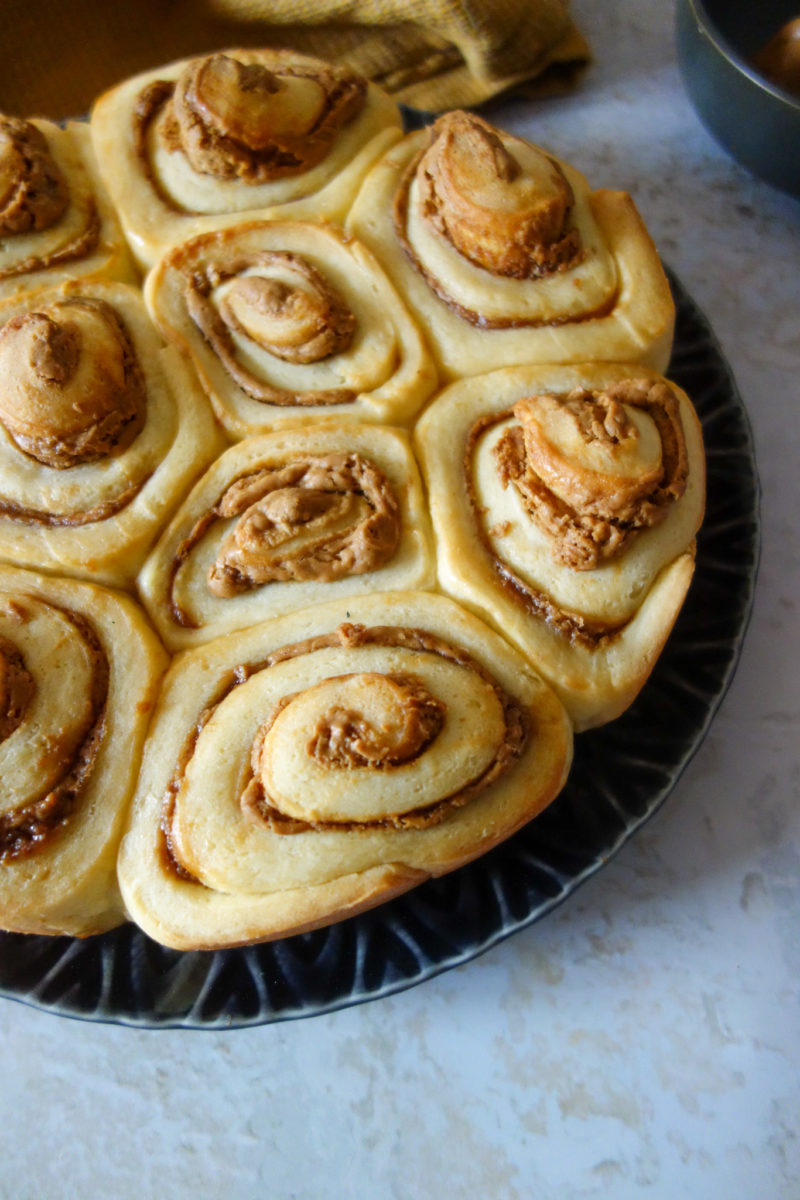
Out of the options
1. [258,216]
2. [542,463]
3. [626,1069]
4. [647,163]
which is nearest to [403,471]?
[542,463]

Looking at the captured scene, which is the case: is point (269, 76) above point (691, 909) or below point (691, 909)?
above

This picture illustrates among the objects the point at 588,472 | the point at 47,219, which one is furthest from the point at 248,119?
the point at 588,472

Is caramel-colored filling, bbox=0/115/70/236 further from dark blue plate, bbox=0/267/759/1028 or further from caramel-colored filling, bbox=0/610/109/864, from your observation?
dark blue plate, bbox=0/267/759/1028

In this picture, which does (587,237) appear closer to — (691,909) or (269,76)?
(269,76)

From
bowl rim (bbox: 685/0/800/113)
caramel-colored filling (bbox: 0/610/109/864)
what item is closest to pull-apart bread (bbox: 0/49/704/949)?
caramel-colored filling (bbox: 0/610/109/864)

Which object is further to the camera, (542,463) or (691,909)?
(691,909)

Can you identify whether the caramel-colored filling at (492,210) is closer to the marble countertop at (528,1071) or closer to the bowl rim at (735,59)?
the bowl rim at (735,59)

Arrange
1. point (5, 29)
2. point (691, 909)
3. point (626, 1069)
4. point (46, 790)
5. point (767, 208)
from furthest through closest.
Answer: point (767, 208), point (5, 29), point (691, 909), point (626, 1069), point (46, 790)

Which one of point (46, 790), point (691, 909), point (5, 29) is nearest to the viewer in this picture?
point (46, 790)
